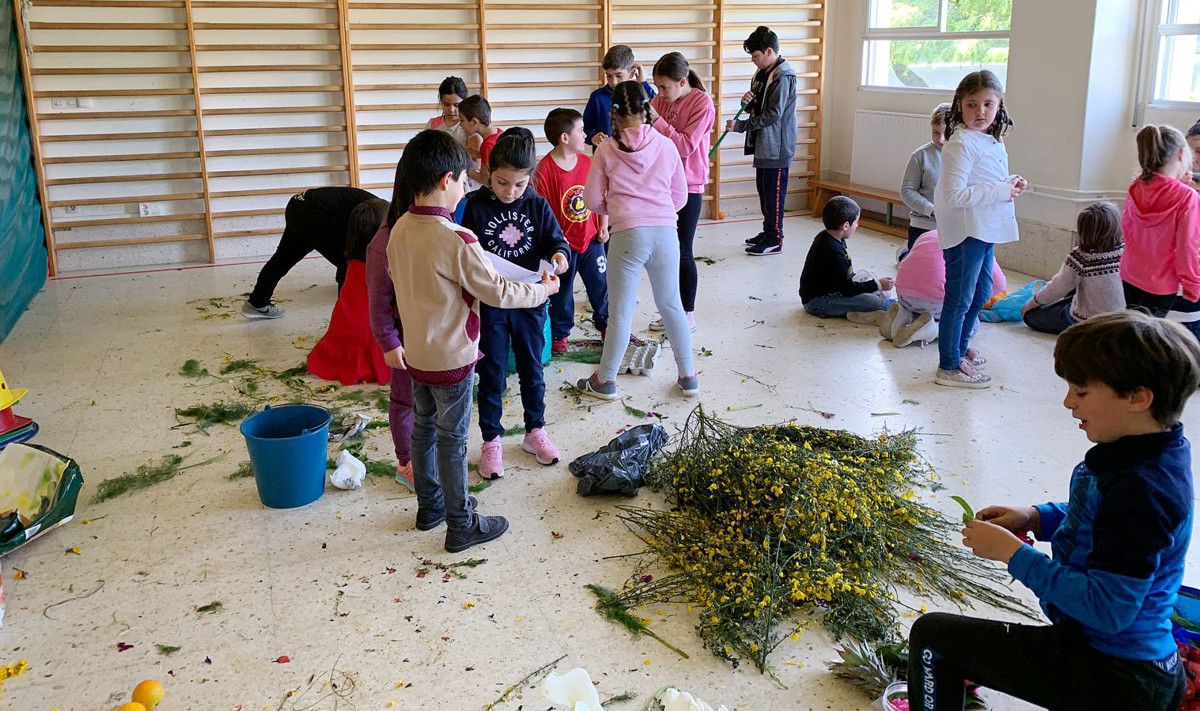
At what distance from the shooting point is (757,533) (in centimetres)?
288

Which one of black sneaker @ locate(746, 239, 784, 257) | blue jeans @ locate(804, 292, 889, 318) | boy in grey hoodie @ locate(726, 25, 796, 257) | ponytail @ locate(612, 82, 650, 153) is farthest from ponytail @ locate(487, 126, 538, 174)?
black sneaker @ locate(746, 239, 784, 257)

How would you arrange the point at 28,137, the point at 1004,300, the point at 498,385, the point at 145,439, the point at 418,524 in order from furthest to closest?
the point at 28,137 → the point at 1004,300 → the point at 145,439 → the point at 498,385 → the point at 418,524

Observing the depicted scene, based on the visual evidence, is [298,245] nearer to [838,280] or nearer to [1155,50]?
Result: [838,280]

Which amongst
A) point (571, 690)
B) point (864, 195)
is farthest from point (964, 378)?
point (864, 195)

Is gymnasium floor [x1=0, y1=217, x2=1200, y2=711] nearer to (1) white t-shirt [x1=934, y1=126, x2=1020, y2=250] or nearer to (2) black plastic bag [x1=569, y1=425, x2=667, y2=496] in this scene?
(2) black plastic bag [x1=569, y1=425, x2=667, y2=496]

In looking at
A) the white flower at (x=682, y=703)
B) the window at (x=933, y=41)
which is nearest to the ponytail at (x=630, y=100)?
the white flower at (x=682, y=703)

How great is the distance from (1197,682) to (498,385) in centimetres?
238

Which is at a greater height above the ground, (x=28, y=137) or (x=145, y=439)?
(x=28, y=137)

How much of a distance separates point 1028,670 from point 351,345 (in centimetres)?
362

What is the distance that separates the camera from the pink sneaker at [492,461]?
3639mm

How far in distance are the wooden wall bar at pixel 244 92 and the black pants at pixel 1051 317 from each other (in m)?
4.31

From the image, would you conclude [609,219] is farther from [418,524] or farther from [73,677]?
[73,677]

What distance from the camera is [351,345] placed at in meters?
4.77

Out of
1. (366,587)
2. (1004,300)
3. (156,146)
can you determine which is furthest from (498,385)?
(156,146)
